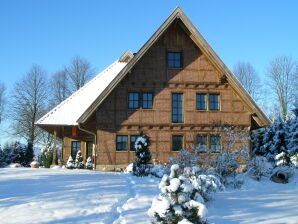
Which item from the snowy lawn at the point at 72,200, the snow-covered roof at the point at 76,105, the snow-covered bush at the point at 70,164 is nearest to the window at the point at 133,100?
the snow-covered roof at the point at 76,105

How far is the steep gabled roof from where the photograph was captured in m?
17.9

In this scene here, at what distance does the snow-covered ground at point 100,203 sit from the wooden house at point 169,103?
708 cm

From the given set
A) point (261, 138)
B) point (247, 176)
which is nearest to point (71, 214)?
point (247, 176)

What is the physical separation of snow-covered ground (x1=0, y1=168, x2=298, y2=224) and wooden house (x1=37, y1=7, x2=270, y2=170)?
7.08 m

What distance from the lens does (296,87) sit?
117ft

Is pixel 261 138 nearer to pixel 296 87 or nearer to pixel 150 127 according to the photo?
pixel 150 127

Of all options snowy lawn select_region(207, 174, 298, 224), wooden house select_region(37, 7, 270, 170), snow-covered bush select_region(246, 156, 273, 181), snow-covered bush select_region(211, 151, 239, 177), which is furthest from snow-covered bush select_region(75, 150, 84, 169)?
snowy lawn select_region(207, 174, 298, 224)

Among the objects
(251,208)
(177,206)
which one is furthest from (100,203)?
(251,208)

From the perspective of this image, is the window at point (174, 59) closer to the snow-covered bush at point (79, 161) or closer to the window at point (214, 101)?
the window at point (214, 101)

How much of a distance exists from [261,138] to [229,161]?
11.4m

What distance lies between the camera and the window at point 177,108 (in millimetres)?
19375

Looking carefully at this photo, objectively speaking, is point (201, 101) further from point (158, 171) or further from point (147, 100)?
point (158, 171)

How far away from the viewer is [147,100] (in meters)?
19.2

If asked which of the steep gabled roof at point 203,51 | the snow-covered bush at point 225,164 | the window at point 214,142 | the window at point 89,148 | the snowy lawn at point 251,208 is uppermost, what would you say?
→ the steep gabled roof at point 203,51
